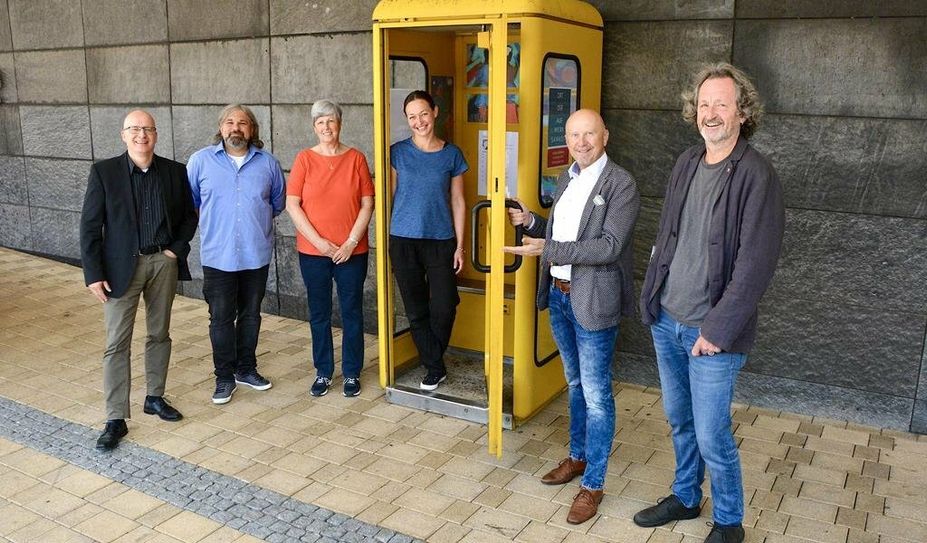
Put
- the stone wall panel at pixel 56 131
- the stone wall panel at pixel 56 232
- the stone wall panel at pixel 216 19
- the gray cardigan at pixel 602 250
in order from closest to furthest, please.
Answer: the gray cardigan at pixel 602 250, the stone wall panel at pixel 216 19, the stone wall panel at pixel 56 131, the stone wall panel at pixel 56 232

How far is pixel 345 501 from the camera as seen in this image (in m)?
3.77

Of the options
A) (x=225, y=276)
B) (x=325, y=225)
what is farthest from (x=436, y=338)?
(x=225, y=276)

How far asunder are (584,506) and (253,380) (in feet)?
8.07

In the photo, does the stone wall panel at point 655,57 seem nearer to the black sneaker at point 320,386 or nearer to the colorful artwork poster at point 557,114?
the colorful artwork poster at point 557,114

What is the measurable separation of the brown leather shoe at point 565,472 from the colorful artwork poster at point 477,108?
2.31m

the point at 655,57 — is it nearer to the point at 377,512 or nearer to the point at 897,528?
the point at 897,528

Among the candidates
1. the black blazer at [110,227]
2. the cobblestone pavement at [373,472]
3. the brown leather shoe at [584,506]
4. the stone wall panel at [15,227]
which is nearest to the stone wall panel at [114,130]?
the stone wall panel at [15,227]

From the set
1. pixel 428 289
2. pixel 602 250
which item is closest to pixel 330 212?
pixel 428 289

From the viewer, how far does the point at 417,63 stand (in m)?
5.07

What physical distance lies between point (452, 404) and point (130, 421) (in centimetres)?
182

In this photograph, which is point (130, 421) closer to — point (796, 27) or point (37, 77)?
point (796, 27)

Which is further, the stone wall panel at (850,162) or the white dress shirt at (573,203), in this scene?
the stone wall panel at (850,162)

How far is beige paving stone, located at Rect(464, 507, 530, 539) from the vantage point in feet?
11.5

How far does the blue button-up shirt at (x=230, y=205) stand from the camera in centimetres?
468
